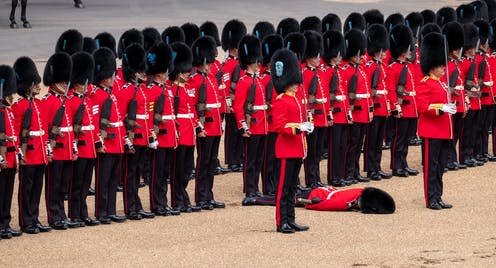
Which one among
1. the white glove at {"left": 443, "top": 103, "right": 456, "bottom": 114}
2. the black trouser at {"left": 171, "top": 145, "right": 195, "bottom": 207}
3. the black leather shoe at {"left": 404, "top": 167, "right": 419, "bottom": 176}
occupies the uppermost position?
the white glove at {"left": 443, "top": 103, "right": 456, "bottom": 114}

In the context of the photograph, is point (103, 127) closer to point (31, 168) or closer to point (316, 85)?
point (31, 168)

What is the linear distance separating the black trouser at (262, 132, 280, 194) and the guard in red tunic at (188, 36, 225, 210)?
2.08 feet

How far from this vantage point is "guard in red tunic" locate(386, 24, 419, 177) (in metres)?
15.2

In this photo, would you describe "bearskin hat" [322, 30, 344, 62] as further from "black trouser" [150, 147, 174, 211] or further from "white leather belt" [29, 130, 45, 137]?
"white leather belt" [29, 130, 45, 137]

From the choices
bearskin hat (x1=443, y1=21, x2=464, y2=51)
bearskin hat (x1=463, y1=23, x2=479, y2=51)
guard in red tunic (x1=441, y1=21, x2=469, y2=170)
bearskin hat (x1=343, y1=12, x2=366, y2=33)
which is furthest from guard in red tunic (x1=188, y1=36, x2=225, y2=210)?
bearskin hat (x1=343, y1=12, x2=366, y2=33)

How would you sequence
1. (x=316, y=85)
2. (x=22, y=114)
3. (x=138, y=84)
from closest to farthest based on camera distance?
(x=22, y=114), (x=138, y=84), (x=316, y=85)

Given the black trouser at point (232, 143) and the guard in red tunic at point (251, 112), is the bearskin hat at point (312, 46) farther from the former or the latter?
the black trouser at point (232, 143)

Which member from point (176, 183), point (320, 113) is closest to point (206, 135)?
point (176, 183)

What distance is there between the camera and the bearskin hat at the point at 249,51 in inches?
555

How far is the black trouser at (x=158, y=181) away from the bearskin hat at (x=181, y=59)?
2.48 feet

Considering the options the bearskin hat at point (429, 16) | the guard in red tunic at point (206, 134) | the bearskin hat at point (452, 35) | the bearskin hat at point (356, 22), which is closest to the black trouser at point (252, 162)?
the guard in red tunic at point (206, 134)

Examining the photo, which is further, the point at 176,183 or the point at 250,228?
the point at 176,183

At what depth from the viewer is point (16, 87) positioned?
39.9ft

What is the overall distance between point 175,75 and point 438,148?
2.46 m
